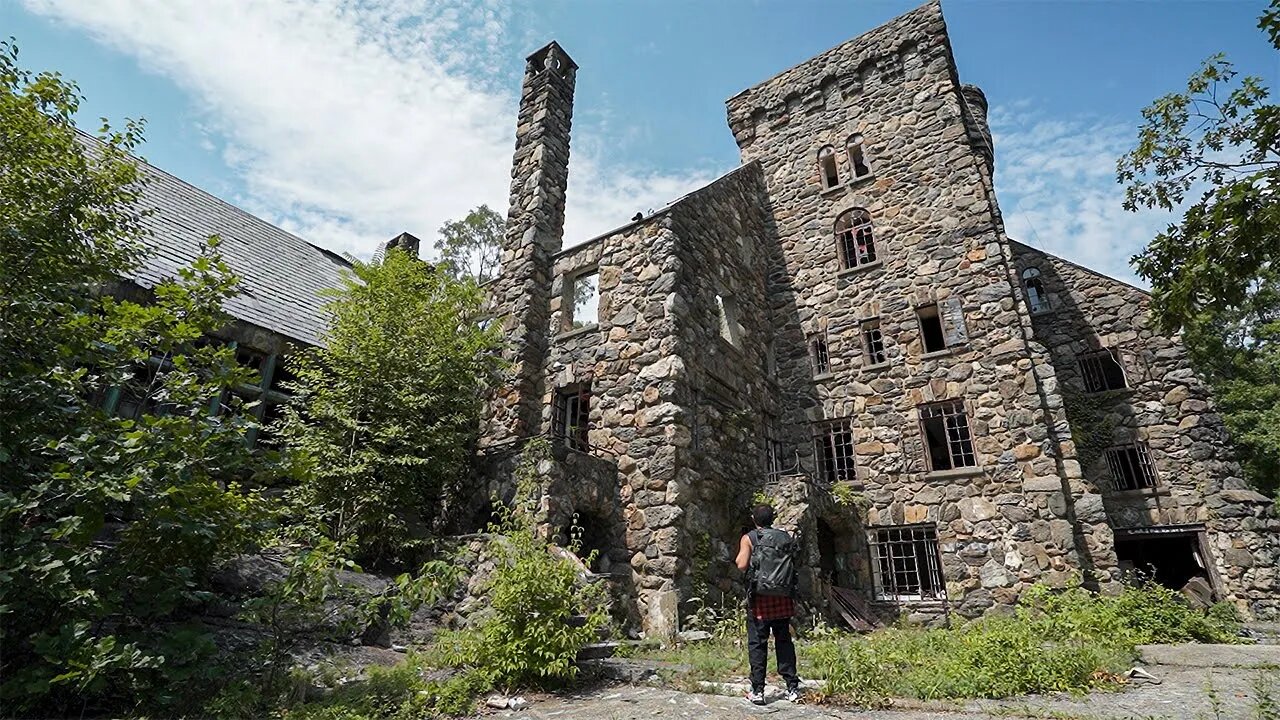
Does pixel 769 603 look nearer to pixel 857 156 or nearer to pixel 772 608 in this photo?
pixel 772 608

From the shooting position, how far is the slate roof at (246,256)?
A: 10344 millimetres

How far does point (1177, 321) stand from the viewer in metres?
7.45

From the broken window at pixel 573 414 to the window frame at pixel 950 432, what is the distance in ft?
22.1

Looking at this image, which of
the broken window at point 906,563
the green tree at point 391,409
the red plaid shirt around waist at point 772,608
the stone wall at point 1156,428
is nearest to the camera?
the red plaid shirt around waist at point 772,608

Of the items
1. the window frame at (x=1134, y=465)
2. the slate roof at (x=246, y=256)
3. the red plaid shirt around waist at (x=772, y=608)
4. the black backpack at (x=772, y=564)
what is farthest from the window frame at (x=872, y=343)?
the slate roof at (x=246, y=256)

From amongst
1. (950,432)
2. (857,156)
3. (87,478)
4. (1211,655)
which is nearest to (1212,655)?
(1211,655)

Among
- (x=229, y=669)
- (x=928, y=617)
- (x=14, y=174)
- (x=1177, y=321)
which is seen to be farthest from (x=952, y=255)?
(x=14, y=174)

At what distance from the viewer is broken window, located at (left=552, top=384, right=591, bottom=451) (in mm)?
10133

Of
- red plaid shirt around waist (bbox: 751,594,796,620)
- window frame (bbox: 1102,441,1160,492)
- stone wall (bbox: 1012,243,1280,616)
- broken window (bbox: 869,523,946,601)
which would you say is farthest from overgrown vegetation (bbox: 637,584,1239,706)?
window frame (bbox: 1102,441,1160,492)

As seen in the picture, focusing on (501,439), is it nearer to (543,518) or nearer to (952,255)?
(543,518)

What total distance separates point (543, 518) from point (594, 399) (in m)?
2.63

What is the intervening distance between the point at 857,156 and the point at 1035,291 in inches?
227

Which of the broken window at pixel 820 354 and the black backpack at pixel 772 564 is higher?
the broken window at pixel 820 354

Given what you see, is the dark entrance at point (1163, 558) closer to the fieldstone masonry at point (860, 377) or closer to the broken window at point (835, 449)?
the fieldstone masonry at point (860, 377)
